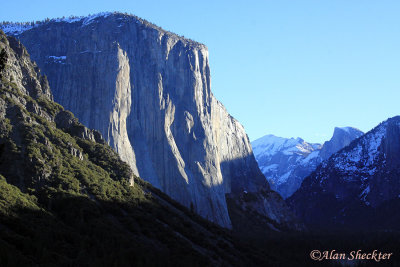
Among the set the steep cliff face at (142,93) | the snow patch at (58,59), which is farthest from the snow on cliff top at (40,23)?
the snow patch at (58,59)

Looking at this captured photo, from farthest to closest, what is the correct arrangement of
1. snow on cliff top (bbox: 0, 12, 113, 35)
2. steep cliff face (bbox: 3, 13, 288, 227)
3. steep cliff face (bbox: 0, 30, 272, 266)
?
snow on cliff top (bbox: 0, 12, 113, 35) → steep cliff face (bbox: 3, 13, 288, 227) → steep cliff face (bbox: 0, 30, 272, 266)

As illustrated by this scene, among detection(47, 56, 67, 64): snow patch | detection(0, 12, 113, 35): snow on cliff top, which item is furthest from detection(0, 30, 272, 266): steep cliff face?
detection(0, 12, 113, 35): snow on cliff top

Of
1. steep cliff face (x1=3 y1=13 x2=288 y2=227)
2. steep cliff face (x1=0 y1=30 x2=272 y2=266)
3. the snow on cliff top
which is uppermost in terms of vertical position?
the snow on cliff top

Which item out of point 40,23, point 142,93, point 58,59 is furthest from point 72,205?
point 40,23

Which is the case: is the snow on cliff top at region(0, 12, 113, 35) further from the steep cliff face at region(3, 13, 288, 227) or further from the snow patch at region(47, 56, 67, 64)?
the snow patch at region(47, 56, 67, 64)

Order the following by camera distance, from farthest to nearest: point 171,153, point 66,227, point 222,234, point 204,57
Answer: point 204,57 < point 171,153 < point 222,234 < point 66,227

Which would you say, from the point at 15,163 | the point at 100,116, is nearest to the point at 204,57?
the point at 100,116

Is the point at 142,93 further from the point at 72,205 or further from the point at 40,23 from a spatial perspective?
the point at 72,205

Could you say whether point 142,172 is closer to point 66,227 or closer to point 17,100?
point 17,100
